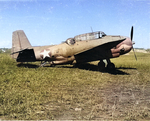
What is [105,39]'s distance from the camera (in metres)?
Result: 12.8

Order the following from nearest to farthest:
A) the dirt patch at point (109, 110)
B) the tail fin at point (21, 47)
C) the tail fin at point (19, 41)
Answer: the dirt patch at point (109, 110)
the tail fin at point (21, 47)
the tail fin at point (19, 41)

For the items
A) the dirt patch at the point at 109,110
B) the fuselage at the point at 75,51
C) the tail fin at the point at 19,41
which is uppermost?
the tail fin at the point at 19,41

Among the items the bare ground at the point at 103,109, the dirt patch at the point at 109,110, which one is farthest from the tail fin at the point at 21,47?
the dirt patch at the point at 109,110

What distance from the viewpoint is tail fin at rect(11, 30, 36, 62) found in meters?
12.4

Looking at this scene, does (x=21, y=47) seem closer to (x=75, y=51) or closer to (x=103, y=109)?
(x=75, y=51)

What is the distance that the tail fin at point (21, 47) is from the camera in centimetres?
1238

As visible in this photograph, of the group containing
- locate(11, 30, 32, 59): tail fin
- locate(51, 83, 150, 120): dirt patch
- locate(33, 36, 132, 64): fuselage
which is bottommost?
locate(51, 83, 150, 120): dirt patch

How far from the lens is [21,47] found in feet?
45.3

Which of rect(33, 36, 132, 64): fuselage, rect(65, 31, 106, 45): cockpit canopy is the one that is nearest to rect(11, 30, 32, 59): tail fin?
rect(33, 36, 132, 64): fuselage

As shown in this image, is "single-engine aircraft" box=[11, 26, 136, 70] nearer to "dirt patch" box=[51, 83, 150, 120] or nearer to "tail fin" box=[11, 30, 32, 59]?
"tail fin" box=[11, 30, 32, 59]

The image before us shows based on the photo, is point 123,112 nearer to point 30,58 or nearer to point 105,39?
point 105,39

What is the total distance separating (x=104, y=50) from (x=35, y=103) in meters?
9.05

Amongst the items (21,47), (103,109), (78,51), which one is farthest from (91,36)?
(103,109)

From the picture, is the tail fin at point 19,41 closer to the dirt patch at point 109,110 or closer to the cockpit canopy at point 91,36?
the cockpit canopy at point 91,36
